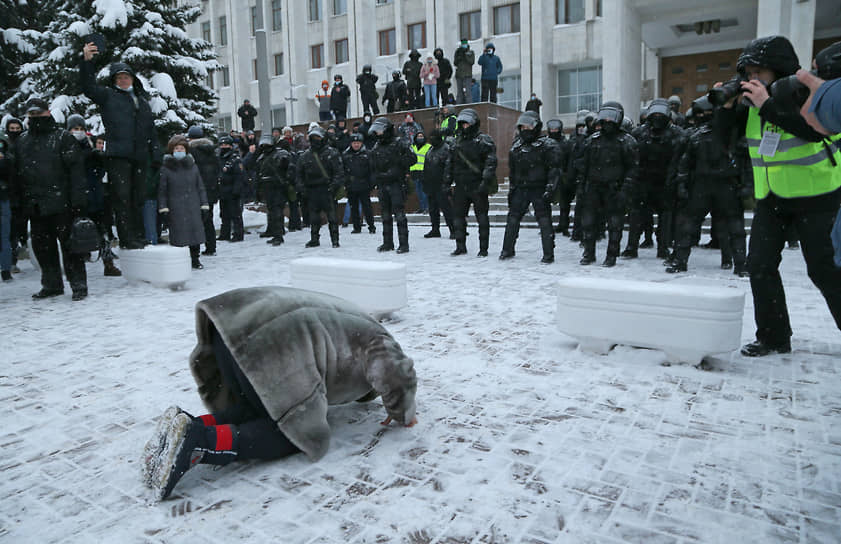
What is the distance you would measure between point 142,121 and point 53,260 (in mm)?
2017

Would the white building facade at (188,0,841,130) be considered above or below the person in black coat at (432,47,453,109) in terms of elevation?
above

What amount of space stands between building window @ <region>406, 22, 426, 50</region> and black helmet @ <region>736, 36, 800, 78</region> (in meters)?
29.1

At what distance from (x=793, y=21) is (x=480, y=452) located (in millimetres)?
16500

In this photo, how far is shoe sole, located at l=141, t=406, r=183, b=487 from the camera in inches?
103

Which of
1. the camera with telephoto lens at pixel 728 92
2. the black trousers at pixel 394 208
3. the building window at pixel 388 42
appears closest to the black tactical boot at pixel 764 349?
the camera with telephoto lens at pixel 728 92

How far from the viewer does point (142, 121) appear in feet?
25.4

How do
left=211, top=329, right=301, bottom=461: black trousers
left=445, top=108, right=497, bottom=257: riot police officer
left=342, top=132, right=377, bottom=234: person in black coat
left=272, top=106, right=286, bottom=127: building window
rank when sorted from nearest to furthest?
left=211, top=329, right=301, bottom=461: black trousers, left=445, top=108, right=497, bottom=257: riot police officer, left=342, top=132, right=377, bottom=234: person in black coat, left=272, top=106, right=286, bottom=127: building window

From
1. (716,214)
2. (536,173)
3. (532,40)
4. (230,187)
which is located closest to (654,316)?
(716,214)

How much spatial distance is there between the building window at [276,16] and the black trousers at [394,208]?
29.8 meters

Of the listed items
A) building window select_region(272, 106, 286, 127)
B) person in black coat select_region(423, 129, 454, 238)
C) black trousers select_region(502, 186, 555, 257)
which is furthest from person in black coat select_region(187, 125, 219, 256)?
building window select_region(272, 106, 286, 127)

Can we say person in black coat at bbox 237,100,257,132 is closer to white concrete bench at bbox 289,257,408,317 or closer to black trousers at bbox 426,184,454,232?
black trousers at bbox 426,184,454,232

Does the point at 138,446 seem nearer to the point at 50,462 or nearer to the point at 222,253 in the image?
the point at 50,462

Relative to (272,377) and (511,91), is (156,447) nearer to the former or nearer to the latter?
(272,377)

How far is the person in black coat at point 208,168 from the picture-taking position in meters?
11.2
